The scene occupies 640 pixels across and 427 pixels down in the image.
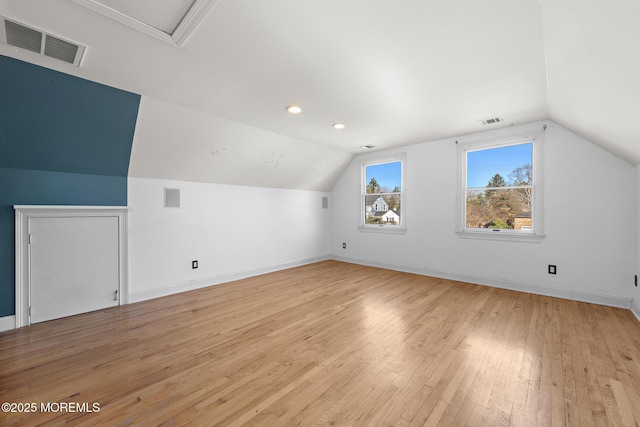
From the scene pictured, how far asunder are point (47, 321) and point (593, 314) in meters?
6.32

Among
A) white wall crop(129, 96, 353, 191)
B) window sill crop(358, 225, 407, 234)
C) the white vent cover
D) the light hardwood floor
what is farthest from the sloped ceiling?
window sill crop(358, 225, 407, 234)

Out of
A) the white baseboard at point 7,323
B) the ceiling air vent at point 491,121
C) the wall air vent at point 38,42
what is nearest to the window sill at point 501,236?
the ceiling air vent at point 491,121

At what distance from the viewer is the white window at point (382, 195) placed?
5.44 metres

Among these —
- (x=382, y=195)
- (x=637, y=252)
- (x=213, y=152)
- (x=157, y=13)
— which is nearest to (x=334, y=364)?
(x=157, y=13)

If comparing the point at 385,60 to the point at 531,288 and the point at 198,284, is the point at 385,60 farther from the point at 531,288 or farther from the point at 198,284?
the point at 198,284

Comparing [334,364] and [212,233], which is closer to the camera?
[334,364]

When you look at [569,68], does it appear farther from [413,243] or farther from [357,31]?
[413,243]

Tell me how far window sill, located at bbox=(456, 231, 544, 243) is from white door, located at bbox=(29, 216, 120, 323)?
5.32 m

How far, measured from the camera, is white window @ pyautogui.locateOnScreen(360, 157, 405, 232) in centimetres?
544

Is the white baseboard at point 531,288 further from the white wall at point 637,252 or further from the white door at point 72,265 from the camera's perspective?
the white door at point 72,265

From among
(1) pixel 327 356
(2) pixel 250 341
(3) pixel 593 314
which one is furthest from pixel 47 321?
(3) pixel 593 314

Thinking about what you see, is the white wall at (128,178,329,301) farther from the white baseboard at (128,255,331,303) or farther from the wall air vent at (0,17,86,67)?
the wall air vent at (0,17,86,67)

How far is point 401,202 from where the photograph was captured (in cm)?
530

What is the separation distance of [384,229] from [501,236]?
2080 mm
